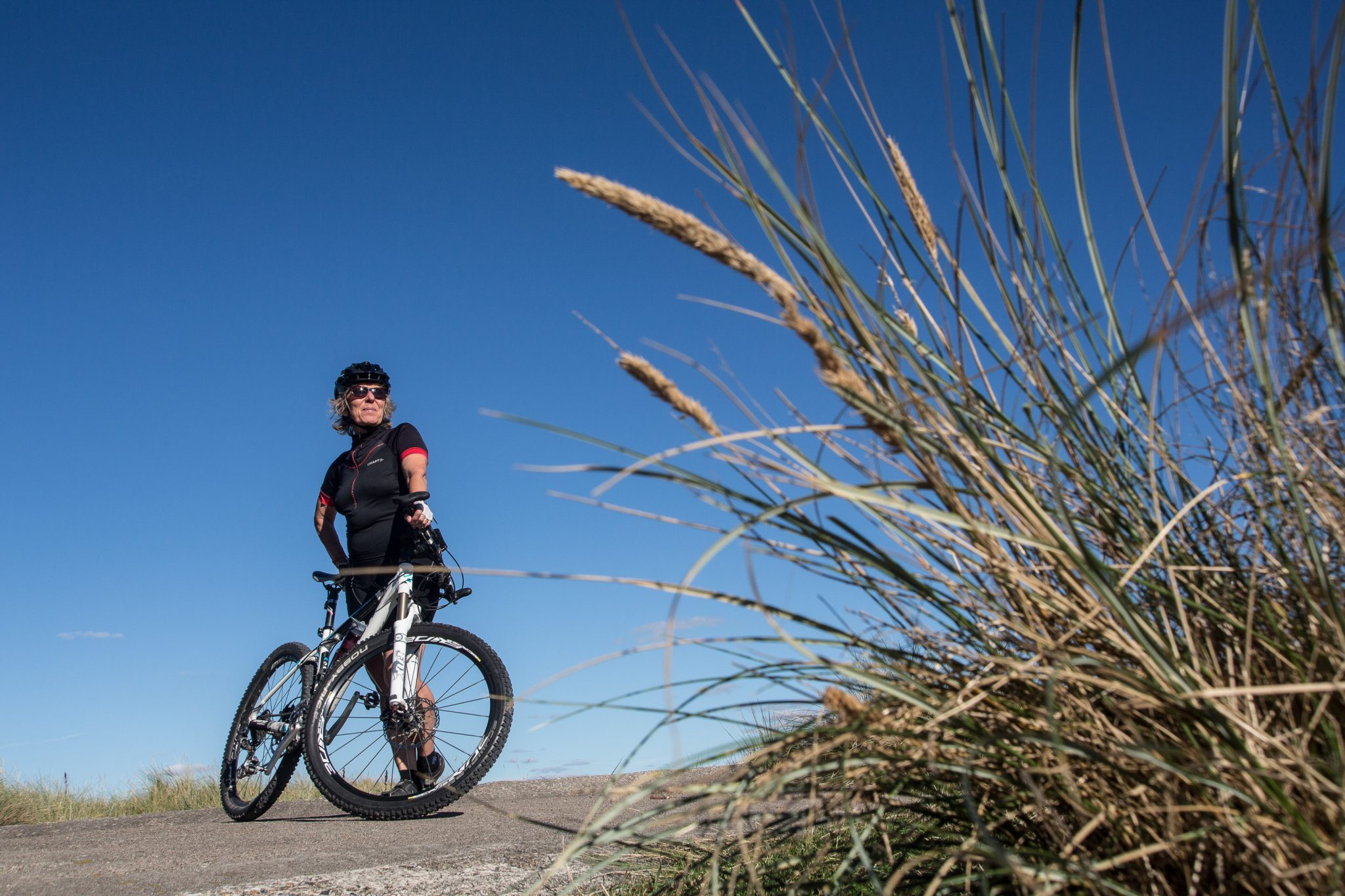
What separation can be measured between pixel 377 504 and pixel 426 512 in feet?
2.12

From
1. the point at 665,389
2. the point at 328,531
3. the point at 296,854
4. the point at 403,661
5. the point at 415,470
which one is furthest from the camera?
the point at 328,531

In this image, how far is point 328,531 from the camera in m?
5.11

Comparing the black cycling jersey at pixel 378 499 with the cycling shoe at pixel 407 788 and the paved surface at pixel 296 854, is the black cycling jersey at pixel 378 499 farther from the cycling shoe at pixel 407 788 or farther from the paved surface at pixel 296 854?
the paved surface at pixel 296 854

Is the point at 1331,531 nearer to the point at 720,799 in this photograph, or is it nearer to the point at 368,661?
the point at 720,799

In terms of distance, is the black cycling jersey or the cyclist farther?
the black cycling jersey

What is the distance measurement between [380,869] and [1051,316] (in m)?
2.11

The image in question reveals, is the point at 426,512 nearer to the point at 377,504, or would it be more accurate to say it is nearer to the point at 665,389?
the point at 377,504

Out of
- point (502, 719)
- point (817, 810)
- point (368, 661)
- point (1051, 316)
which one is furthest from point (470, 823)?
point (1051, 316)

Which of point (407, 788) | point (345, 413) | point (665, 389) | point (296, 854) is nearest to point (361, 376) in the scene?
point (345, 413)

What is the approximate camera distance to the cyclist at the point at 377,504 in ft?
13.5

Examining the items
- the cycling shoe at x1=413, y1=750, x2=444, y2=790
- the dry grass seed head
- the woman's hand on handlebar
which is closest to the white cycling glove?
the woman's hand on handlebar

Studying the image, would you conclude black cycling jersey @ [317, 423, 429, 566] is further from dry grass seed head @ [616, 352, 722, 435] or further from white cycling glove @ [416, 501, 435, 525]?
dry grass seed head @ [616, 352, 722, 435]

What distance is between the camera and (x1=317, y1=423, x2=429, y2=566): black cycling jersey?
4516 millimetres

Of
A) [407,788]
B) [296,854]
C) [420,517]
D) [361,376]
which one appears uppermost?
[361,376]
